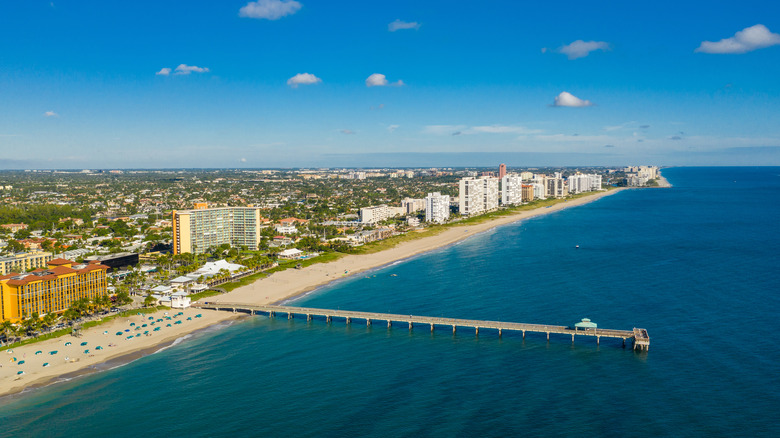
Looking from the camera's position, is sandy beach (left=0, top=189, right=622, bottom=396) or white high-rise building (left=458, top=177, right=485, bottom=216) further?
white high-rise building (left=458, top=177, right=485, bottom=216)

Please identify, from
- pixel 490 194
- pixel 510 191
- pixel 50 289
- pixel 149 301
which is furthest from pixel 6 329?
pixel 510 191

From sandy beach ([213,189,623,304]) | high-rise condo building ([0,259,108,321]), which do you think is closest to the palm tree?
high-rise condo building ([0,259,108,321])

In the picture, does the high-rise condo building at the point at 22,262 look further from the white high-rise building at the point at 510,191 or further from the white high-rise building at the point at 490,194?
the white high-rise building at the point at 510,191

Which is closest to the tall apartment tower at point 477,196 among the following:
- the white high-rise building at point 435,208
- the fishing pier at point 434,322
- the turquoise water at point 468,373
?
the white high-rise building at point 435,208

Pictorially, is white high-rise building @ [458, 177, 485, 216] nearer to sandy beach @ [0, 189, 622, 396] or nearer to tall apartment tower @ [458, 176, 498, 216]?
tall apartment tower @ [458, 176, 498, 216]

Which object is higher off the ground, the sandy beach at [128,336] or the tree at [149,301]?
the tree at [149,301]
